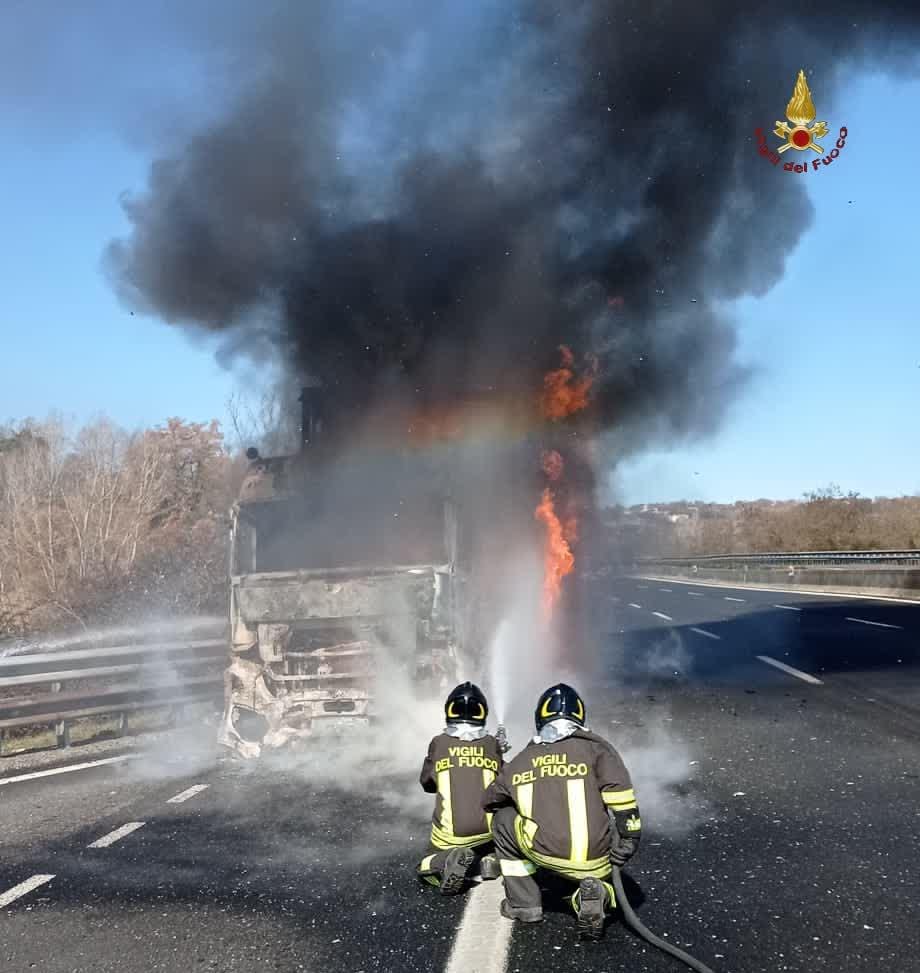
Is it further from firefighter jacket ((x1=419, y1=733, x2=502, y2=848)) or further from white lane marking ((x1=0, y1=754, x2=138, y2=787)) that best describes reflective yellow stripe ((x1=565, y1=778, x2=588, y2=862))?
white lane marking ((x1=0, y1=754, x2=138, y2=787))

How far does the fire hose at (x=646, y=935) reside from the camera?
165 inches

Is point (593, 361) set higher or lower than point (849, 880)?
higher

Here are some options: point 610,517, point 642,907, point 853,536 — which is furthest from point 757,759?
point 853,536

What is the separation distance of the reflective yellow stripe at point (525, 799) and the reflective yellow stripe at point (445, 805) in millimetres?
728

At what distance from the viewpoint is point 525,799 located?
4.71 m

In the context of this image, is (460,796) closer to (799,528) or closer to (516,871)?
(516,871)

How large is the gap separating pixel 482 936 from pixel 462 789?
81cm

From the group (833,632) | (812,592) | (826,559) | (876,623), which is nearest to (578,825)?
(833,632)

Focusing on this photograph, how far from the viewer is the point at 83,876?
598 cm

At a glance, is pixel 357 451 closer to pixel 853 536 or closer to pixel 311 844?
pixel 311 844

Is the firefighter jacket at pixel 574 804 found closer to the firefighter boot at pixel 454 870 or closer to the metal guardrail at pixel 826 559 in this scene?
the firefighter boot at pixel 454 870

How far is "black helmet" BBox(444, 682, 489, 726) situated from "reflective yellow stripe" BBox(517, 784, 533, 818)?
865 mm

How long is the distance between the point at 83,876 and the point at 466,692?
102 inches

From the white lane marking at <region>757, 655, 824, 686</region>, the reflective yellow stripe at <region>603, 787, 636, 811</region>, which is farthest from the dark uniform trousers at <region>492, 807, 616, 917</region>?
the white lane marking at <region>757, 655, 824, 686</region>
